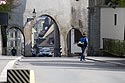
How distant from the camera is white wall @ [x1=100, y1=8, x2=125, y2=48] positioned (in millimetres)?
47831

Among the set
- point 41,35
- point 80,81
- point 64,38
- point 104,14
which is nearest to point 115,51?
point 104,14

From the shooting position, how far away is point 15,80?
15.6 m

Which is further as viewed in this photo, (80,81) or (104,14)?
(104,14)

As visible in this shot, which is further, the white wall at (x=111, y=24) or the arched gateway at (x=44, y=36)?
the arched gateway at (x=44, y=36)

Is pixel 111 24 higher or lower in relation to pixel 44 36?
higher

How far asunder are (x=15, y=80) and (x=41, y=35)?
123 m

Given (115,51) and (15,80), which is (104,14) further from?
(15,80)

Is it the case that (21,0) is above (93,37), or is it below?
above

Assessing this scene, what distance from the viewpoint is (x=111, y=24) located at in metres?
50.5

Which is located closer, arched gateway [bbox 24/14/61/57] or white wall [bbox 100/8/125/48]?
white wall [bbox 100/8/125/48]

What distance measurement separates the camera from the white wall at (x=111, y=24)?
4783 cm

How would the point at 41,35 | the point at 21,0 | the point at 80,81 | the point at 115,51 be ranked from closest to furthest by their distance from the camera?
the point at 80,81 → the point at 115,51 → the point at 21,0 → the point at 41,35

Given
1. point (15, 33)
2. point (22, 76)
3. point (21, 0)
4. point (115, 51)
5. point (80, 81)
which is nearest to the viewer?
point (22, 76)

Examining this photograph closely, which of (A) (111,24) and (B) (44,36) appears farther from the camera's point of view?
(B) (44,36)
